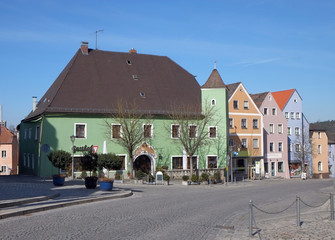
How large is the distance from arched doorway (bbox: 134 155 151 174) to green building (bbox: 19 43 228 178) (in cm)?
11

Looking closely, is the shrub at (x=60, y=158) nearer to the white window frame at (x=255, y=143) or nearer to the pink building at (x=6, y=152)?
the white window frame at (x=255, y=143)

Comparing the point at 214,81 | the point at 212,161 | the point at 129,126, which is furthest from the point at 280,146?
the point at 129,126

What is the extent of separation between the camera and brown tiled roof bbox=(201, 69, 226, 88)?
48.2m

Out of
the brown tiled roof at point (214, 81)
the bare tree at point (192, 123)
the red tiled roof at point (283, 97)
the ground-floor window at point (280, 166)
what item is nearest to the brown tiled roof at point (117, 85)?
the bare tree at point (192, 123)

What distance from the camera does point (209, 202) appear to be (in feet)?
72.2

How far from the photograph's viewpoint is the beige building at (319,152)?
223ft

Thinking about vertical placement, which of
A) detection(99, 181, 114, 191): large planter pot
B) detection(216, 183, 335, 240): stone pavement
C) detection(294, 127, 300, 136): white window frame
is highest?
detection(294, 127, 300, 136): white window frame

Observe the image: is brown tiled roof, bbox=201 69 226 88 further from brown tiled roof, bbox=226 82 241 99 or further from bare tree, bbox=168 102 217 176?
brown tiled roof, bbox=226 82 241 99

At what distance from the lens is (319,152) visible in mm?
69000

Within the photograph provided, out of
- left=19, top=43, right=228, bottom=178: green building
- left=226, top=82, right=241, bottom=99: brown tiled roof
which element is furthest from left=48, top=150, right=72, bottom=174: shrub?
left=226, top=82, right=241, bottom=99: brown tiled roof

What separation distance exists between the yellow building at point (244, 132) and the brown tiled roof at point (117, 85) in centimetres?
569

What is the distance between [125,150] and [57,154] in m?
11.2

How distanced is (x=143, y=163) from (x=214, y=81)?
40.9 ft

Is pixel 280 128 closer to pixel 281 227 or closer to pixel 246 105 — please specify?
pixel 246 105
